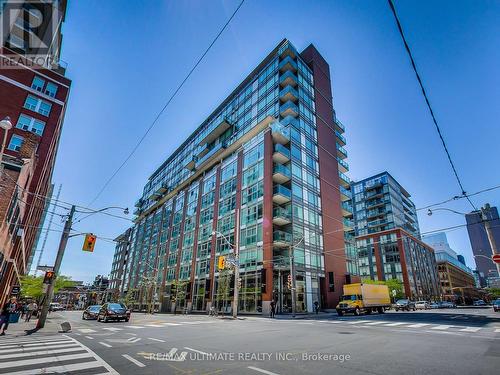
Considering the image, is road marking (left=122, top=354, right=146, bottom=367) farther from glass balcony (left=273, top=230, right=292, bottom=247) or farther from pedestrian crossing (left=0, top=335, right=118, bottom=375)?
glass balcony (left=273, top=230, right=292, bottom=247)

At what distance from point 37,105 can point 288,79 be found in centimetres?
3664

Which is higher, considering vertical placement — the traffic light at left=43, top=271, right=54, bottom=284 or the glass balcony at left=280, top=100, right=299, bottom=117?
the glass balcony at left=280, top=100, right=299, bottom=117

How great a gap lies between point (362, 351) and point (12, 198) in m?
25.2

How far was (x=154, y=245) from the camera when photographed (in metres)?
68.1

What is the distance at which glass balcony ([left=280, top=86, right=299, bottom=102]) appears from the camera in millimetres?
41375

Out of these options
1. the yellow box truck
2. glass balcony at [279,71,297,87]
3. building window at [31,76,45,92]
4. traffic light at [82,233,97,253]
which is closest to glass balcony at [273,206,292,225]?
the yellow box truck

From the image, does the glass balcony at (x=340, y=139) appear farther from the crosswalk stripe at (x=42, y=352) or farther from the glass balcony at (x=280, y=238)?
the crosswalk stripe at (x=42, y=352)

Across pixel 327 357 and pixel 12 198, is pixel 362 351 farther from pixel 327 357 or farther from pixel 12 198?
pixel 12 198

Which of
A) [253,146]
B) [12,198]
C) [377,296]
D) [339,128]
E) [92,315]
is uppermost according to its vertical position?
[339,128]

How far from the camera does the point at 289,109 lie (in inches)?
1606

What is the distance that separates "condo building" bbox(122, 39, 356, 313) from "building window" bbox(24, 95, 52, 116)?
25.4 meters

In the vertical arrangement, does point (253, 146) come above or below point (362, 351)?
above

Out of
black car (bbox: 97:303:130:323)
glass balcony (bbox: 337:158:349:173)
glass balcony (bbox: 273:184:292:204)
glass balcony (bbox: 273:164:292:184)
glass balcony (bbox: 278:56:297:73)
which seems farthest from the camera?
glass balcony (bbox: 337:158:349:173)

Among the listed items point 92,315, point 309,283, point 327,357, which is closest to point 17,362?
point 327,357
